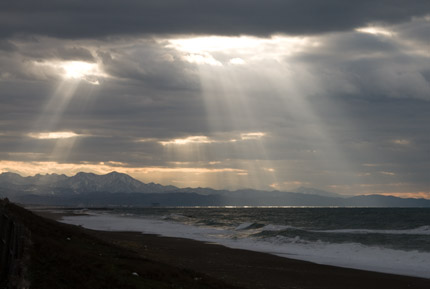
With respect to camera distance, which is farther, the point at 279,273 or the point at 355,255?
the point at 355,255

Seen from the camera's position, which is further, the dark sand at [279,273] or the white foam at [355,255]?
the white foam at [355,255]

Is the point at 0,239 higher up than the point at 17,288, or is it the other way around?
the point at 0,239

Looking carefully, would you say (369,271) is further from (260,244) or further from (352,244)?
(260,244)

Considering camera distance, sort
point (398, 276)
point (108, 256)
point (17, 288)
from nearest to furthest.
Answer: point (17, 288) < point (108, 256) < point (398, 276)

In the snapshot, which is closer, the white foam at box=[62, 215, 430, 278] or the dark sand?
the dark sand

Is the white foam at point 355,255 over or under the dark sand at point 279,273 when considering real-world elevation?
over

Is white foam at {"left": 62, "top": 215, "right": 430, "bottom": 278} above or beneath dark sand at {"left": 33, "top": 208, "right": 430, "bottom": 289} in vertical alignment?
above

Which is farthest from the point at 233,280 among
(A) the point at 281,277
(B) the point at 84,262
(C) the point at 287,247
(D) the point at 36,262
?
(C) the point at 287,247

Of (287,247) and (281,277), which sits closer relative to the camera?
(281,277)

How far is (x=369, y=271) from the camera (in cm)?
2848

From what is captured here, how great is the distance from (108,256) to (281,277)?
8765 mm

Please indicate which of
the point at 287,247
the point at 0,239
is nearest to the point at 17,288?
the point at 0,239

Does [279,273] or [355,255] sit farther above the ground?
[355,255]

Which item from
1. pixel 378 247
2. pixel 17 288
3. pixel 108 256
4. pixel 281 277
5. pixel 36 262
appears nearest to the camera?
pixel 17 288
